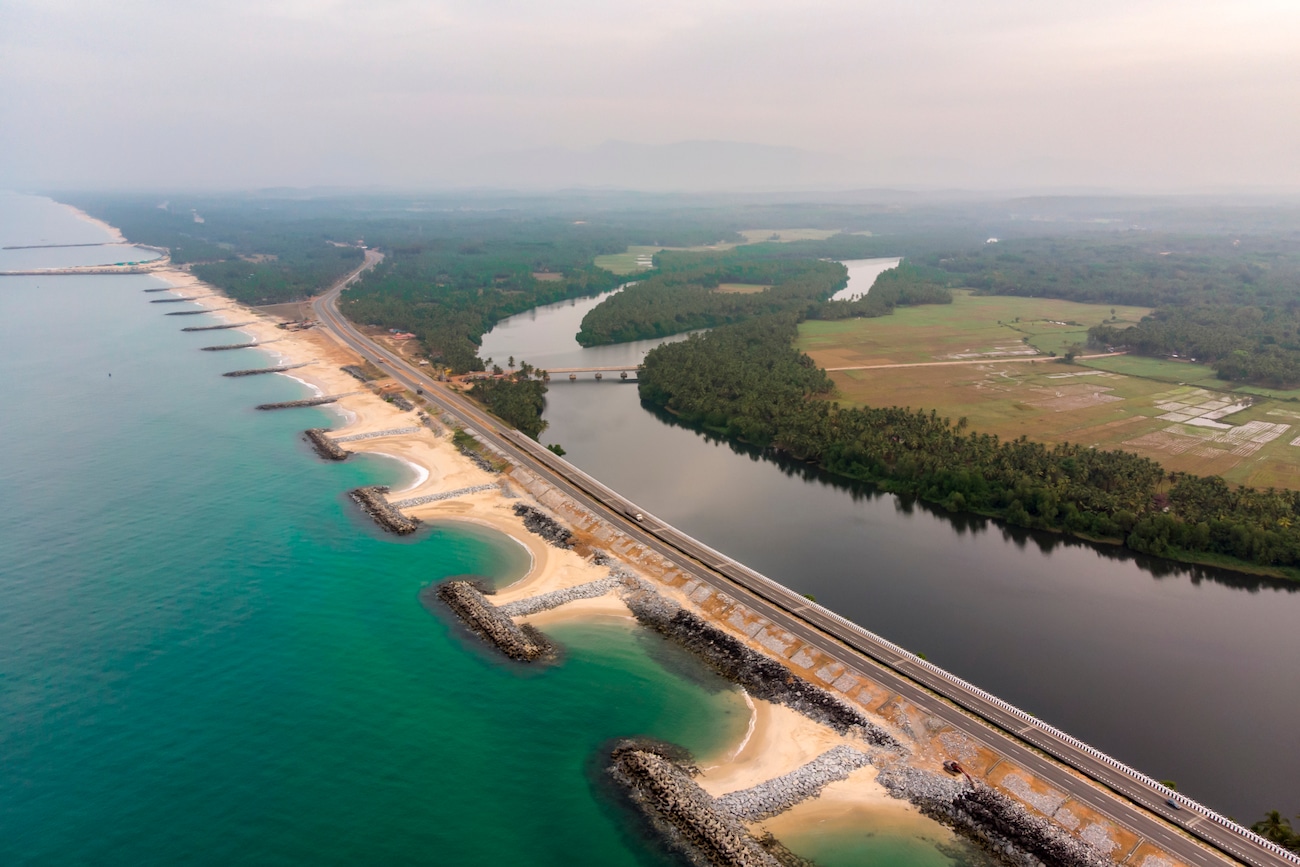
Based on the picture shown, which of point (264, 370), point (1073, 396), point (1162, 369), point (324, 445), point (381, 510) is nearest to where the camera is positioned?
point (381, 510)

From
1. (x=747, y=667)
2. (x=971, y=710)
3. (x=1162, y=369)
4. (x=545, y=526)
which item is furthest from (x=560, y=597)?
(x=1162, y=369)

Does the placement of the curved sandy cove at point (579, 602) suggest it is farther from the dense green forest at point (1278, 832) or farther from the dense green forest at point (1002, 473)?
the dense green forest at point (1002, 473)

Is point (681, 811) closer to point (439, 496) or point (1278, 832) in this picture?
point (1278, 832)

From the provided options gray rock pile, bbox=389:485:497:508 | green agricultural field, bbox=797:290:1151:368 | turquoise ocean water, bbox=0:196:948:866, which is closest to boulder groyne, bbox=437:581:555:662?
turquoise ocean water, bbox=0:196:948:866

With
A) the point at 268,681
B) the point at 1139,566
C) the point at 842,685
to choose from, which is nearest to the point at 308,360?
the point at 268,681

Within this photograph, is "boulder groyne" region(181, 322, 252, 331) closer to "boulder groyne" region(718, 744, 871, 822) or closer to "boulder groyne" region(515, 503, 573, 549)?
"boulder groyne" region(515, 503, 573, 549)

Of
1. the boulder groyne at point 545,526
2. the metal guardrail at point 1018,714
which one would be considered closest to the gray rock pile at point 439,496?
the boulder groyne at point 545,526
